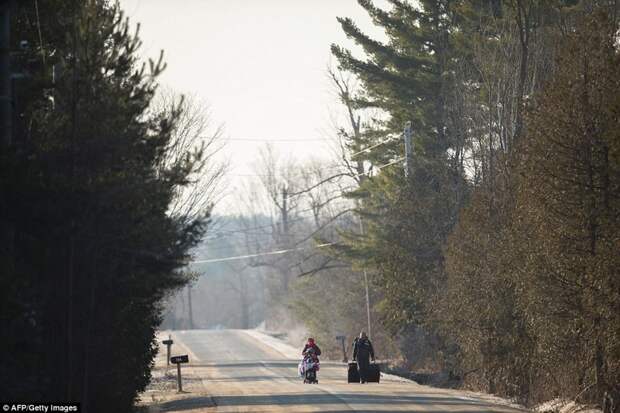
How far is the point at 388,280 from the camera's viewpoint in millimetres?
48438

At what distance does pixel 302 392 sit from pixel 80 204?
54.3 ft

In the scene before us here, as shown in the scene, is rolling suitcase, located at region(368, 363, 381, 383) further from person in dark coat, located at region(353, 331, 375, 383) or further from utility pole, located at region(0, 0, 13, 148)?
utility pole, located at region(0, 0, 13, 148)

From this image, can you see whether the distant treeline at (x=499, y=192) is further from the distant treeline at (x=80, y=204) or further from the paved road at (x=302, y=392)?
the distant treeline at (x=80, y=204)

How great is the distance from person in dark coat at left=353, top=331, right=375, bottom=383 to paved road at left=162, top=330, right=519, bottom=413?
31.2 inches

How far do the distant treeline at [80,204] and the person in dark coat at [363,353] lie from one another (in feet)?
54.5

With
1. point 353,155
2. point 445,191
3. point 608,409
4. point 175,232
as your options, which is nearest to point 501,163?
point 445,191

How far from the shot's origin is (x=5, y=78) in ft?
63.7

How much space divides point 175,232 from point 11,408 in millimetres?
5906

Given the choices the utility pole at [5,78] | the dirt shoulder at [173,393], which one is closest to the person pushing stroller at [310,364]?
the dirt shoulder at [173,393]

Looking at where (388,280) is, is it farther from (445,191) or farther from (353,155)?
(353,155)

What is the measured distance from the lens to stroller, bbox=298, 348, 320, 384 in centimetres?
4159

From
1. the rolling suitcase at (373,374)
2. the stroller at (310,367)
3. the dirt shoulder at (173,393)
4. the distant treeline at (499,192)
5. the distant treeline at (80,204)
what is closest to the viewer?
the distant treeline at (80,204)

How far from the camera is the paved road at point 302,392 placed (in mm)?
27994

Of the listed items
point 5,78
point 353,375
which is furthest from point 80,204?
point 353,375
